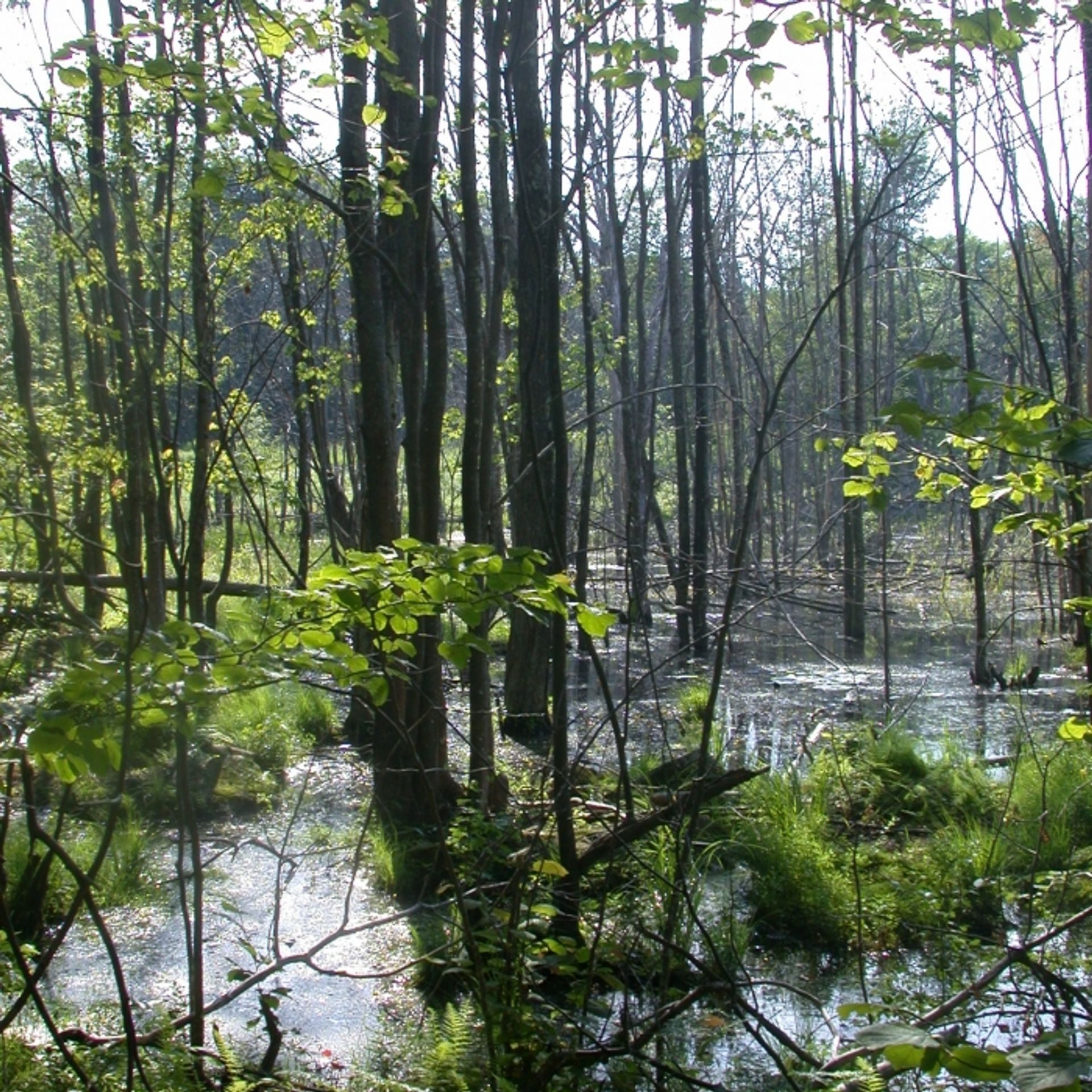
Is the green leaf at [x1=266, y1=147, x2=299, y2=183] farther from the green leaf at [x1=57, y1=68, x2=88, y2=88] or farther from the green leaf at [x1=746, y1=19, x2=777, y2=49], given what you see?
the green leaf at [x1=746, y1=19, x2=777, y2=49]

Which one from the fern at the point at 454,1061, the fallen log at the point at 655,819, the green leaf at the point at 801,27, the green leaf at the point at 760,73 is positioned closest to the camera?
the green leaf at the point at 801,27

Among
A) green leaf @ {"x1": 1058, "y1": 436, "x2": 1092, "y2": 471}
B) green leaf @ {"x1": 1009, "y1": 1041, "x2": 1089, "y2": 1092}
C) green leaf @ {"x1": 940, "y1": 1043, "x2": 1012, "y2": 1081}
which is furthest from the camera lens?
green leaf @ {"x1": 1058, "y1": 436, "x2": 1092, "y2": 471}

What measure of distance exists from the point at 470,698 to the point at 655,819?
1.81 m

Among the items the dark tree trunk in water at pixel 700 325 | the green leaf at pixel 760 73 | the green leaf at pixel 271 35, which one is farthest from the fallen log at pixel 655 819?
the dark tree trunk in water at pixel 700 325

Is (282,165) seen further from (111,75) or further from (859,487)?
(859,487)

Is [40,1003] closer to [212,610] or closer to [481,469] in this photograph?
[481,469]

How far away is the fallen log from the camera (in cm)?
338

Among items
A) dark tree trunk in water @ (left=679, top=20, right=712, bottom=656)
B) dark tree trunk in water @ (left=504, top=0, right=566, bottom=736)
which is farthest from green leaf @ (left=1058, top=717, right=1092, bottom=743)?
dark tree trunk in water @ (left=679, top=20, right=712, bottom=656)

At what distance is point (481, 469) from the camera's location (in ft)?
16.3

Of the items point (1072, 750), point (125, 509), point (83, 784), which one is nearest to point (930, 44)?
point (1072, 750)

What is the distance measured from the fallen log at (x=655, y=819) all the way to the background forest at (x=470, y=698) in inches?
1.7

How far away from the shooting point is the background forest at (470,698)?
2.40 m

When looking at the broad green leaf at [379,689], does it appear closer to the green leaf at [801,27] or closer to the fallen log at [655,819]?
the fallen log at [655,819]

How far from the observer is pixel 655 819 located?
3.87m
